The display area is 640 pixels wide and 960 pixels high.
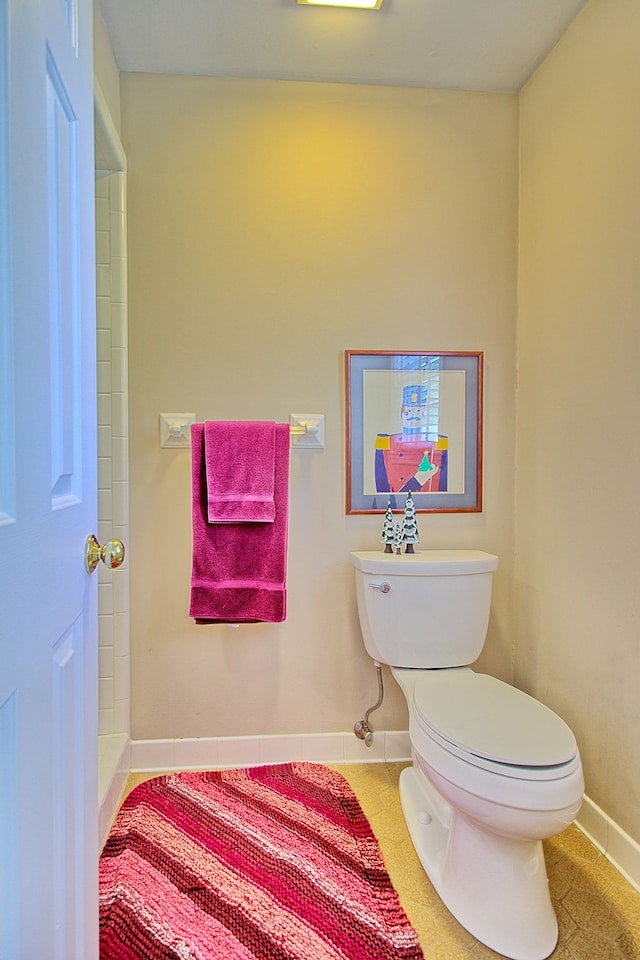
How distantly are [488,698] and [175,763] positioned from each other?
108cm

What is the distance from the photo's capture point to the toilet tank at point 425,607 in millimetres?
1660

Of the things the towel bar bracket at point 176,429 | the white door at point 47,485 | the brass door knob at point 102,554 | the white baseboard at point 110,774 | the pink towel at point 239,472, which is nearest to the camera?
the white door at point 47,485

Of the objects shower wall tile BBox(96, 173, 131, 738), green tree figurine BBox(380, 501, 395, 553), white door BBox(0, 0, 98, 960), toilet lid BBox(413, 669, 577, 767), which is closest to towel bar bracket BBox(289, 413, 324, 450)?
green tree figurine BBox(380, 501, 395, 553)

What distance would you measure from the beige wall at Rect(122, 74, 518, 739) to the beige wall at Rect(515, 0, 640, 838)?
0.46 ft

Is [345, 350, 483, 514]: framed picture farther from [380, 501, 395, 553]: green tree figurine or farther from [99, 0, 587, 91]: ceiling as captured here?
[99, 0, 587, 91]: ceiling

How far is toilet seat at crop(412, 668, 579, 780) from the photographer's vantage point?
112 cm

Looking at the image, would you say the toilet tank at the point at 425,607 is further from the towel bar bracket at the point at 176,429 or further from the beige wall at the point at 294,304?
the towel bar bracket at the point at 176,429

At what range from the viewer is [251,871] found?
135 cm

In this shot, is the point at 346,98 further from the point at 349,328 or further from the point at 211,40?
the point at 349,328

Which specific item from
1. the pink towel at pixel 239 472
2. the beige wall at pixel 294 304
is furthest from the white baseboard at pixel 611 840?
the pink towel at pixel 239 472

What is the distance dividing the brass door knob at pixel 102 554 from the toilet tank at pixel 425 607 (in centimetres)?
94

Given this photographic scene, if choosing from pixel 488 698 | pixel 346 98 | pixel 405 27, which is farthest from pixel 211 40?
pixel 488 698

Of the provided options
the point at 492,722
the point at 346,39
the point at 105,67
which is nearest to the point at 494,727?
the point at 492,722

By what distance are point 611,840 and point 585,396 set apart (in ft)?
3.83
